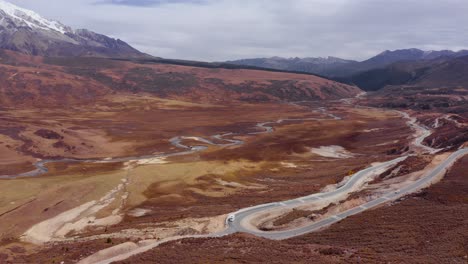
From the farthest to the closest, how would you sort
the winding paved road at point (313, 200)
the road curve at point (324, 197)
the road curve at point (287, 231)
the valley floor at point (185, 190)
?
the road curve at point (324, 197) → the winding paved road at point (313, 200) → the valley floor at point (185, 190) → the road curve at point (287, 231)

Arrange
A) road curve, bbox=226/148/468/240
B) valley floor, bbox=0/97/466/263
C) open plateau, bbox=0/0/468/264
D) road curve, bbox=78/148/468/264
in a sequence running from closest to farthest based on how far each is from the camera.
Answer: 1. road curve, bbox=78/148/468/264
2. open plateau, bbox=0/0/468/264
3. valley floor, bbox=0/97/466/263
4. road curve, bbox=226/148/468/240

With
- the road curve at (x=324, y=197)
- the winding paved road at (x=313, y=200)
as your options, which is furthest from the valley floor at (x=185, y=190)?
the road curve at (x=324, y=197)

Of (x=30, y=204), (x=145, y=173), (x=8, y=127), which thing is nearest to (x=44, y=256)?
(x=30, y=204)

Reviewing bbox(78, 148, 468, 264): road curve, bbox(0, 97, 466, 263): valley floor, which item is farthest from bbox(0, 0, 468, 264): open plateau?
bbox(0, 97, 466, 263): valley floor

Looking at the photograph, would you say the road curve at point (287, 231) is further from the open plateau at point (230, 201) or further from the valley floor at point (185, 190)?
the valley floor at point (185, 190)

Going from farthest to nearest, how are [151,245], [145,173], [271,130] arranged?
1. [271,130]
2. [145,173]
3. [151,245]

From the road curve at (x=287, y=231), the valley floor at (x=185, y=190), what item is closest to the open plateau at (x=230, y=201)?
the road curve at (x=287, y=231)

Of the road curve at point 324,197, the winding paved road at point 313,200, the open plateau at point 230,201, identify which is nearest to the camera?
the open plateau at point 230,201

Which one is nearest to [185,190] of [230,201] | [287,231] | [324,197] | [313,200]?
[230,201]

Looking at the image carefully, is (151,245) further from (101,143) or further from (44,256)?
(101,143)

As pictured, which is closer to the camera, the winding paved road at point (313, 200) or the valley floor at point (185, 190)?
the valley floor at point (185, 190)

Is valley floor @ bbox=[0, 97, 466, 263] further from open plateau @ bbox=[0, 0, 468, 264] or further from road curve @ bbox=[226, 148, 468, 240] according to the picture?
road curve @ bbox=[226, 148, 468, 240]
